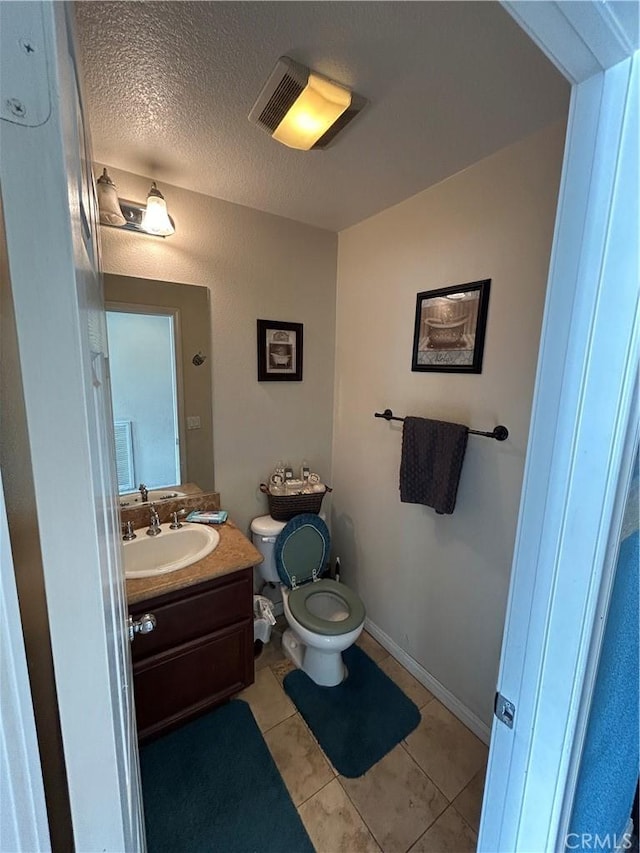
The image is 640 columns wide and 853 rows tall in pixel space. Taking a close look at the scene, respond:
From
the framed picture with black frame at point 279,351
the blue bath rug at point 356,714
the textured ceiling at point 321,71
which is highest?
the textured ceiling at point 321,71

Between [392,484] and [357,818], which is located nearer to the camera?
[357,818]

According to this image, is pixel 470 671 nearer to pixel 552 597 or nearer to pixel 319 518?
pixel 319 518

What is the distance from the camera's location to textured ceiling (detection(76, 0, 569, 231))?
2.73ft

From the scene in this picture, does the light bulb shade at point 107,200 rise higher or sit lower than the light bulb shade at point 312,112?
lower

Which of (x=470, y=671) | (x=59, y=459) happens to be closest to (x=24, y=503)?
(x=59, y=459)

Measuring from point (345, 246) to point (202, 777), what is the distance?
2.66 m

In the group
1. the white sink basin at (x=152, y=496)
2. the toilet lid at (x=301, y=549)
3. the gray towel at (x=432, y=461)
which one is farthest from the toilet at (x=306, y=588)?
the gray towel at (x=432, y=461)

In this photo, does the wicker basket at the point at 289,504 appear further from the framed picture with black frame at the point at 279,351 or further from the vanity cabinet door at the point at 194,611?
the framed picture with black frame at the point at 279,351

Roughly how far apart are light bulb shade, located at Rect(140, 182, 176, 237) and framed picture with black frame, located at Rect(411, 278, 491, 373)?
1.18 m

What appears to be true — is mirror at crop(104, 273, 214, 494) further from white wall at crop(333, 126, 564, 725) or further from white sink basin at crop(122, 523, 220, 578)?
white wall at crop(333, 126, 564, 725)

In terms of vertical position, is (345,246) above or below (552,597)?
above

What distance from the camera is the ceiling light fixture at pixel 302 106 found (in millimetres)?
993

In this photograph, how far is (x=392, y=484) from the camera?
1894 millimetres

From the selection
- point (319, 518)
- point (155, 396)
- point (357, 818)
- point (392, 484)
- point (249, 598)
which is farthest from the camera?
point (319, 518)
